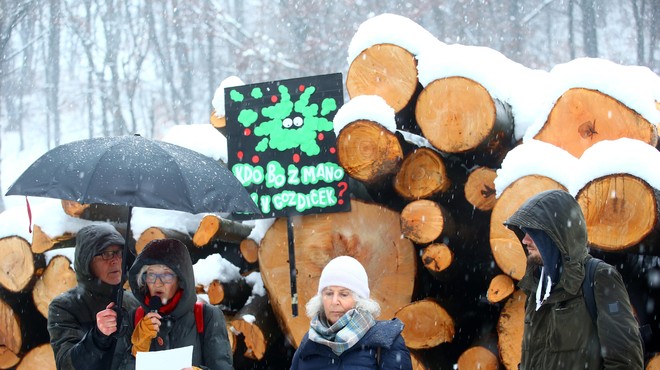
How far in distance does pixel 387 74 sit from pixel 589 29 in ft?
42.0

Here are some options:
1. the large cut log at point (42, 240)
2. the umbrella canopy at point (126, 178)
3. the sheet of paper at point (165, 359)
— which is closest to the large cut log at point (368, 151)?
the umbrella canopy at point (126, 178)

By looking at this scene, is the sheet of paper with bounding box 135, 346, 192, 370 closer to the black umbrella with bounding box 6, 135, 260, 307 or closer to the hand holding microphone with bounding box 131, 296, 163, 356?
the hand holding microphone with bounding box 131, 296, 163, 356

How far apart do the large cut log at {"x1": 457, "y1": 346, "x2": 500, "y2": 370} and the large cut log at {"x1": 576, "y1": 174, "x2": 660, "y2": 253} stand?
Result: 120cm

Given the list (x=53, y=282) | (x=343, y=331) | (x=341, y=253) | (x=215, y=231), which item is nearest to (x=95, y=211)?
(x=53, y=282)

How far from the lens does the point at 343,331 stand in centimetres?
298

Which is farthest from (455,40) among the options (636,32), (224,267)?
(224,267)

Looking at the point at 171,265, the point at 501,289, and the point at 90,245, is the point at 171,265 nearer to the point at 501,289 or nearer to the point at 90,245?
the point at 90,245

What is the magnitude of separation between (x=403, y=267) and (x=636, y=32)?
12700 mm

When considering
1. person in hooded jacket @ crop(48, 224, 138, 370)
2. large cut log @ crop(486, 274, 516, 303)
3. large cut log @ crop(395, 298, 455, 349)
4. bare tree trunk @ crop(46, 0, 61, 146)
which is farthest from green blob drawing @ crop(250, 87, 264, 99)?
bare tree trunk @ crop(46, 0, 61, 146)

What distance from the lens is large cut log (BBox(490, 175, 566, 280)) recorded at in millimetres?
4094

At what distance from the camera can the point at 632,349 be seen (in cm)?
279

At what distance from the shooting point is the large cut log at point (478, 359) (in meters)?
4.61

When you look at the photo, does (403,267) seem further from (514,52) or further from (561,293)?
(514,52)

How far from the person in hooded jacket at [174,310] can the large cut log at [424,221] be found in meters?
1.67
